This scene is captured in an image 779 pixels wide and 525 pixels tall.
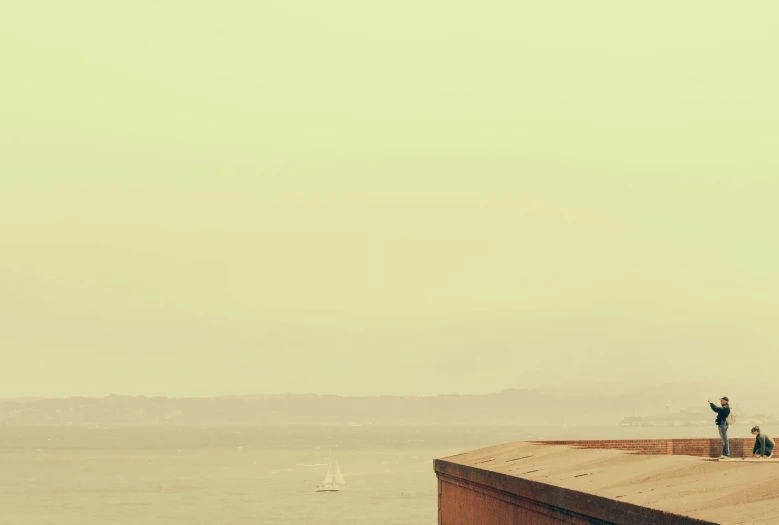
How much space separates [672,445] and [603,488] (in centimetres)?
1466

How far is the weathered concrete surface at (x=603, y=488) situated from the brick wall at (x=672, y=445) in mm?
3371

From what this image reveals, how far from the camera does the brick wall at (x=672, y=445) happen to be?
33719mm

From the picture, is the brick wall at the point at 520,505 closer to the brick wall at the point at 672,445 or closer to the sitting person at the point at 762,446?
the brick wall at the point at 672,445

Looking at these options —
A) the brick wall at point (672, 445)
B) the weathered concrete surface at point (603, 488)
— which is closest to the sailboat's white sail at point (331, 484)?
the brick wall at point (672, 445)

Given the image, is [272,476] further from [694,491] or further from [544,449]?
[694,491]

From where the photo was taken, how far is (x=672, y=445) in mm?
34281

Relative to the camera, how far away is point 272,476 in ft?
595

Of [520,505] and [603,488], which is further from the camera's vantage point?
[520,505]

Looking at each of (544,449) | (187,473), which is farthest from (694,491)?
(187,473)

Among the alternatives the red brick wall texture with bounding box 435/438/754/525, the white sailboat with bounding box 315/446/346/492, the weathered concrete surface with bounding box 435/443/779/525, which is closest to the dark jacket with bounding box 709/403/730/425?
the weathered concrete surface with bounding box 435/443/779/525

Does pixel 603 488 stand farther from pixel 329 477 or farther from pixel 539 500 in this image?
pixel 329 477

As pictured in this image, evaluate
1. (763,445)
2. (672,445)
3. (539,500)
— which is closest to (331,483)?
(672,445)

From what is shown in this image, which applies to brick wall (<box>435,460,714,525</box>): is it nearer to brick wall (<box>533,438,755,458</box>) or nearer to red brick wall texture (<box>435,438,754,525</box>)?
red brick wall texture (<box>435,438,754,525</box>)

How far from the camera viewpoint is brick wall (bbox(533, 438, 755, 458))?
3372cm
